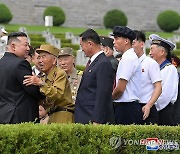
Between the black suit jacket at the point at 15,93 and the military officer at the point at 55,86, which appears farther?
the military officer at the point at 55,86

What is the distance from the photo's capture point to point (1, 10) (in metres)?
41.9

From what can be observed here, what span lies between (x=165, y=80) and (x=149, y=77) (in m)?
0.47

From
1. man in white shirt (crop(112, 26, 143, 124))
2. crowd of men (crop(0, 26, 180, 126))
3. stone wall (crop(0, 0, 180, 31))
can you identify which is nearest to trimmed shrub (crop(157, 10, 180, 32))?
stone wall (crop(0, 0, 180, 31))

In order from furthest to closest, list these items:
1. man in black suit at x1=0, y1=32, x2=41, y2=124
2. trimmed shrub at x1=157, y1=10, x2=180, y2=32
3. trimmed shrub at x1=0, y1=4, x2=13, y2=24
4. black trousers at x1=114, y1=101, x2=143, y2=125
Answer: trimmed shrub at x1=157, y1=10, x2=180, y2=32 < trimmed shrub at x1=0, y1=4, x2=13, y2=24 < black trousers at x1=114, y1=101, x2=143, y2=125 < man in black suit at x1=0, y1=32, x2=41, y2=124

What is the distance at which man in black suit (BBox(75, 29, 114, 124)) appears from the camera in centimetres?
747

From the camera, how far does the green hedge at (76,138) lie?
238 inches

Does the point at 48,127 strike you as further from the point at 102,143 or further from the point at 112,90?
the point at 112,90

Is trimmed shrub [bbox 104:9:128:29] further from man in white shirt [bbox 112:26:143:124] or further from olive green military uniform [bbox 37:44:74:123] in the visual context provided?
olive green military uniform [bbox 37:44:74:123]

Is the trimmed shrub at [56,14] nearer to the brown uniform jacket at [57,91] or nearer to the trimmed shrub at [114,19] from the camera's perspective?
the trimmed shrub at [114,19]

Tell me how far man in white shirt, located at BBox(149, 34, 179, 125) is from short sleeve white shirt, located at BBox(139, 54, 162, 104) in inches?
14.5

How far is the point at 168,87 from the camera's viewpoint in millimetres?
8766

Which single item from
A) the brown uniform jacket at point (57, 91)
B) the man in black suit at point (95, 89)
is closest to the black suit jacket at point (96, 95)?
the man in black suit at point (95, 89)

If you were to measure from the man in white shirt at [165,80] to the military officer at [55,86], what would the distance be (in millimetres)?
1395

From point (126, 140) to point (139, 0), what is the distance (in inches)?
1861
